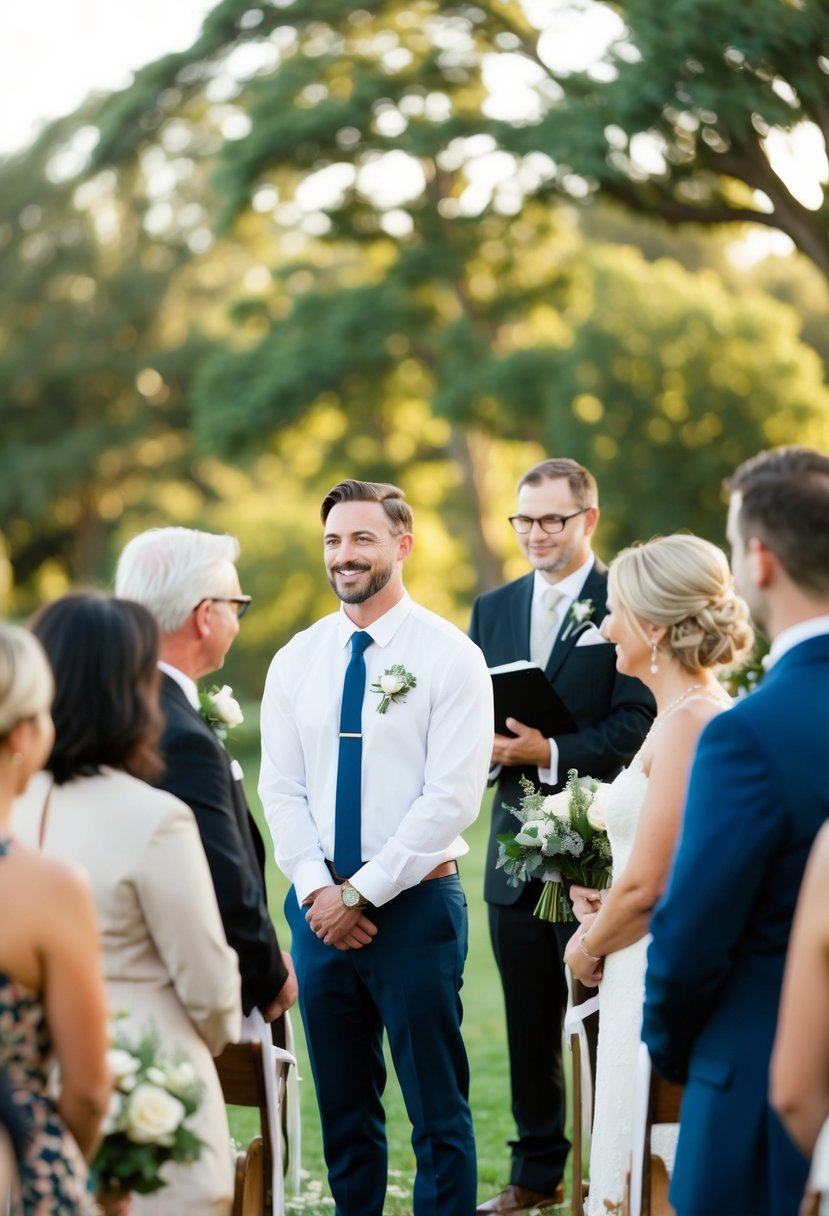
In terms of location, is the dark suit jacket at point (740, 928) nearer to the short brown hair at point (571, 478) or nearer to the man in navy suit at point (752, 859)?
the man in navy suit at point (752, 859)

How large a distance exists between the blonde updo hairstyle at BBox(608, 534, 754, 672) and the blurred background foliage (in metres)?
8.78

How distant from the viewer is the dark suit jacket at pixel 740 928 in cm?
264

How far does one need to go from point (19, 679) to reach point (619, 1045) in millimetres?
2070

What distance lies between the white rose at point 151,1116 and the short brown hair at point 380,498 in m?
2.28

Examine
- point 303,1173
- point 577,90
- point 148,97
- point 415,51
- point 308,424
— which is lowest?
point 303,1173

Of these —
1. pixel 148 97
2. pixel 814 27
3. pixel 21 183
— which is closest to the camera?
pixel 814 27

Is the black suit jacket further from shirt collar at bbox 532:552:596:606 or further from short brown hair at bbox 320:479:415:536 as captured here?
short brown hair at bbox 320:479:415:536

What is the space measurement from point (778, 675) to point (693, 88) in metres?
10.2

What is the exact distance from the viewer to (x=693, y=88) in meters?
11.8

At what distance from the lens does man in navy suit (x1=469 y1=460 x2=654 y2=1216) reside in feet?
17.1

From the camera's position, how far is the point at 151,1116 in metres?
2.71

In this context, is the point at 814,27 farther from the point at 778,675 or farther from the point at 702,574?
the point at 778,675

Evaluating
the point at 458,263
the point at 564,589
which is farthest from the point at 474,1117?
the point at 458,263

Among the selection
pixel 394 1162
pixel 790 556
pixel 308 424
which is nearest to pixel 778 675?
pixel 790 556
